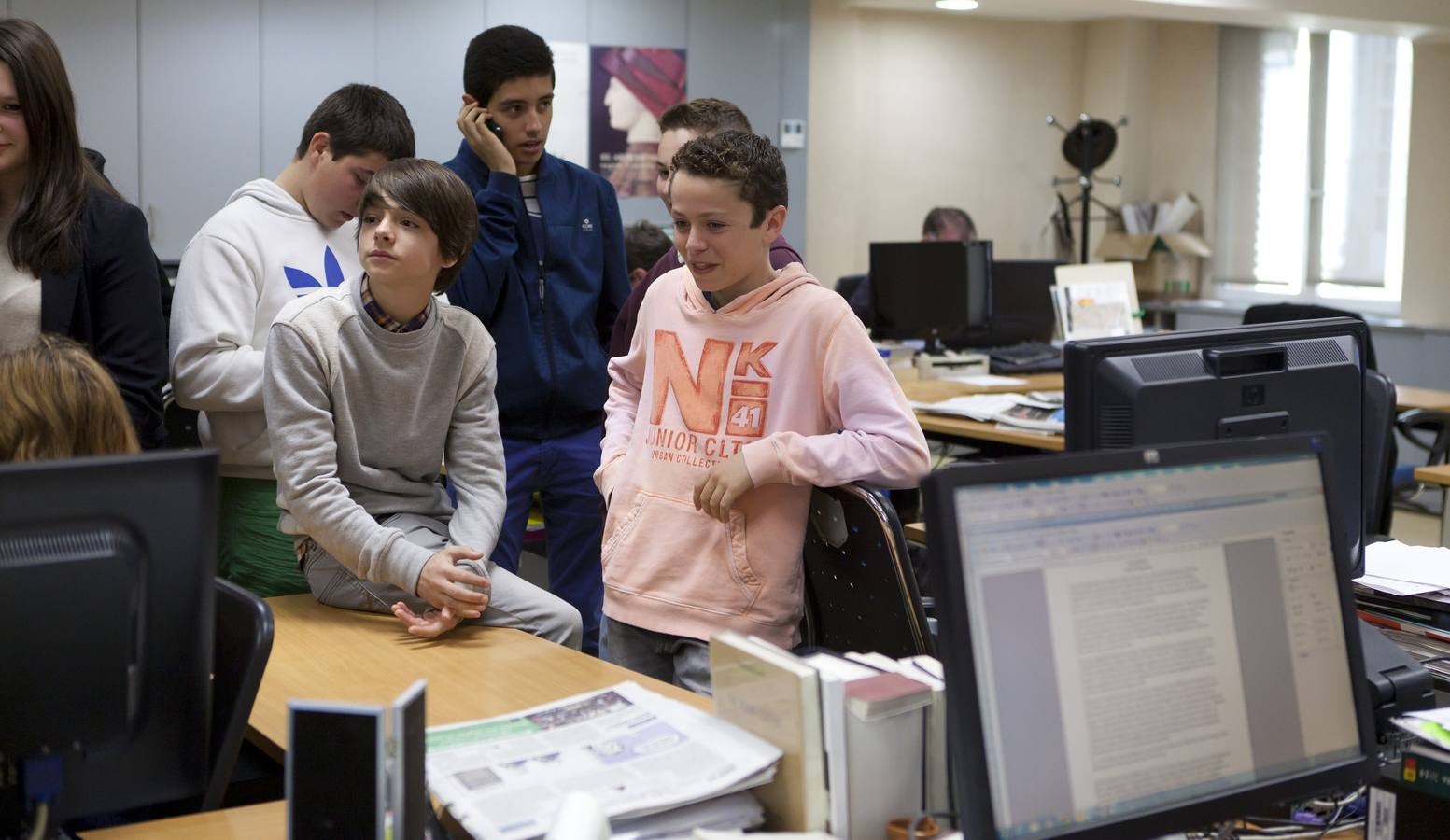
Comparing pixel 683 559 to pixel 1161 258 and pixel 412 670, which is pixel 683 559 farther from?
pixel 1161 258

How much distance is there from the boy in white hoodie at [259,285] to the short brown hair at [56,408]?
786 millimetres

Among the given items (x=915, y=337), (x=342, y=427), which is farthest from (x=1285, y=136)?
(x=342, y=427)

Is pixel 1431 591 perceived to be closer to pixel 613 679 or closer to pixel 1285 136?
pixel 613 679

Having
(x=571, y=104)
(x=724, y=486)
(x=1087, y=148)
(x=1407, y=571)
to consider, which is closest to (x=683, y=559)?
(x=724, y=486)

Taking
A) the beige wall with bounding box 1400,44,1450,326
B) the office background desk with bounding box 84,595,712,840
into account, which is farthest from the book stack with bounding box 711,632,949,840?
the beige wall with bounding box 1400,44,1450,326

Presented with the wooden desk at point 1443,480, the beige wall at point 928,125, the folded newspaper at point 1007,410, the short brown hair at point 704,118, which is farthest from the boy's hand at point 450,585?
the beige wall at point 928,125

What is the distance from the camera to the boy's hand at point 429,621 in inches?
80.3

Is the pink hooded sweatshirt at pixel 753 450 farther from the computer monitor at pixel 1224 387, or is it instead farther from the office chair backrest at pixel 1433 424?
the office chair backrest at pixel 1433 424

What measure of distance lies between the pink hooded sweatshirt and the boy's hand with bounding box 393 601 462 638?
0.79ft

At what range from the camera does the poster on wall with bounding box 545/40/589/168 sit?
21.0 ft

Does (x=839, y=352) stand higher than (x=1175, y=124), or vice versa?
(x=1175, y=124)

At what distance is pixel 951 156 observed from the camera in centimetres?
812

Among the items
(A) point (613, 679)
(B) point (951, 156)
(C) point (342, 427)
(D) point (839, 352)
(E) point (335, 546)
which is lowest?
(A) point (613, 679)

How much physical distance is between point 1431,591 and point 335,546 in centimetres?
161
